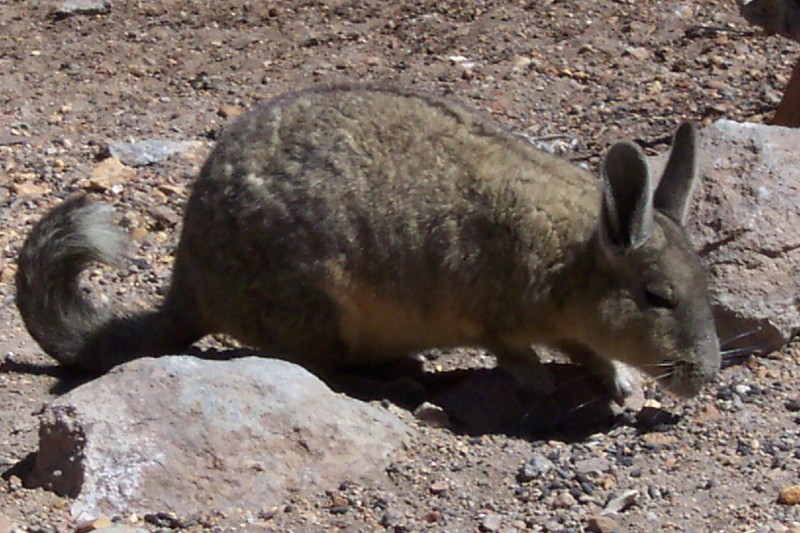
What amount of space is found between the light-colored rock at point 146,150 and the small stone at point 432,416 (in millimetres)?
3718

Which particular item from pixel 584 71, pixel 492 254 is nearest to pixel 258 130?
pixel 492 254

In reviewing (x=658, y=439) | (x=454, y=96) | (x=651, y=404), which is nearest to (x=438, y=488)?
(x=658, y=439)

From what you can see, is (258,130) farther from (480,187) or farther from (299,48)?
(299,48)

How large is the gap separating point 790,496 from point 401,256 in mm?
2182

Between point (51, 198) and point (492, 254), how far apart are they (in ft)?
11.6

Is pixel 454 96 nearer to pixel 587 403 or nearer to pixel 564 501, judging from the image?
pixel 587 403

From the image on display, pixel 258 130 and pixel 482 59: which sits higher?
pixel 258 130

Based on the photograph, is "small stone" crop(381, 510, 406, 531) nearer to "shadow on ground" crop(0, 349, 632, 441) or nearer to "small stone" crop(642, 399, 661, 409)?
"shadow on ground" crop(0, 349, 632, 441)

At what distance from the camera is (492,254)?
21.2ft

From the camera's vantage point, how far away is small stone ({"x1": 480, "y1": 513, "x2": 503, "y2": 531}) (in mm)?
4961

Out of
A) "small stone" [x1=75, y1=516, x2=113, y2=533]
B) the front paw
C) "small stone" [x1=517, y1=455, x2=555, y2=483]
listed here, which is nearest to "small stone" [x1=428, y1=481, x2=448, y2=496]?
"small stone" [x1=517, y1=455, x2=555, y2=483]

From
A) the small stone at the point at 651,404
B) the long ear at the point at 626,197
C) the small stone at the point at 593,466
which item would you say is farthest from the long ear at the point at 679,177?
the small stone at the point at 593,466

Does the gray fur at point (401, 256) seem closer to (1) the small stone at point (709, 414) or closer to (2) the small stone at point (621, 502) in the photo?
(1) the small stone at point (709, 414)

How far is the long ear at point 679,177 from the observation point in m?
→ 6.47
